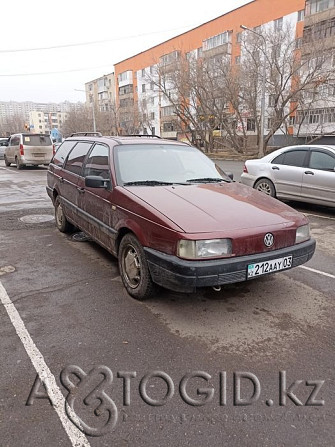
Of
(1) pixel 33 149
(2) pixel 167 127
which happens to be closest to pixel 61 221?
(1) pixel 33 149

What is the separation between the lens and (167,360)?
9.09 feet

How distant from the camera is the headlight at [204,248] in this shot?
306 cm

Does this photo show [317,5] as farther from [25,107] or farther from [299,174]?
[25,107]

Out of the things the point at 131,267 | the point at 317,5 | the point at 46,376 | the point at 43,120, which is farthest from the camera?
the point at 43,120

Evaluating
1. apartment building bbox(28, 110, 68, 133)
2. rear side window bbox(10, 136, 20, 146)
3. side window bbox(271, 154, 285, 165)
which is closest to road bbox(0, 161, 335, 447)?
side window bbox(271, 154, 285, 165)

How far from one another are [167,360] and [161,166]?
2.44 metres

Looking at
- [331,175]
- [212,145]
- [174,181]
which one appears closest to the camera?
[174,181]

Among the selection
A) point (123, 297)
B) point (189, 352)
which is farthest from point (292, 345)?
point (123, 297)

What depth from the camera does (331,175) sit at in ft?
23.9

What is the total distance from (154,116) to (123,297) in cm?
6301

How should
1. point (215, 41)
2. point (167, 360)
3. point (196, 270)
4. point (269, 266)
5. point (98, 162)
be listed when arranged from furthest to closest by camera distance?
point (215, 41)
point (98, 162)
point (269, 266)
point (196, 270)
point (167, 360)

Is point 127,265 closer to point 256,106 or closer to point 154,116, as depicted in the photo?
point 256,106

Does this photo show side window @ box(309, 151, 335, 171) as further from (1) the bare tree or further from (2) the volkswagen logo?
(1) the bare tree

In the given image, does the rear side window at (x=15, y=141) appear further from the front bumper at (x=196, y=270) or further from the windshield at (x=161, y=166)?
the front bumper at (x=196, y=270)
